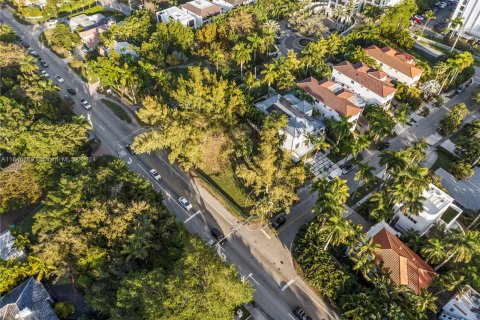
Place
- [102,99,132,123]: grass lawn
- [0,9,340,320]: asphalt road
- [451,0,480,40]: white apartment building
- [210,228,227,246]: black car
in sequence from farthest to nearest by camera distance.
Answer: [451,0,480,40]: white apartment building, [102,99,132,123]: grass lawn, [210,228,227,246]: black car, [0,9,340,320]: asphalt road

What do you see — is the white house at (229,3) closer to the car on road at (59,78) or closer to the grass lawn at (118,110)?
the grass lawn at (118,110)

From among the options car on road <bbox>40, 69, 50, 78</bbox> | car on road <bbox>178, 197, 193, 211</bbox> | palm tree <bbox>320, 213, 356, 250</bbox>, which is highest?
palm tree <bbox>320, 213, 356, 250</bbox>

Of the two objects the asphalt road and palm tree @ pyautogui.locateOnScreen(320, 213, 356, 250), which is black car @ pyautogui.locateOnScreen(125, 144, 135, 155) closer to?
the asphalt road

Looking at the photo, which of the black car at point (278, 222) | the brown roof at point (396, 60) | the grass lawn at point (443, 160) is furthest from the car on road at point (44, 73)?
the grass lawn at point (443, 160)

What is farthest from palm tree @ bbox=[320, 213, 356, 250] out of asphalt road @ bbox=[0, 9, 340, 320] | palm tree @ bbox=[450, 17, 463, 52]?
palm tree @ bbox=[450, 17, 463, 52]

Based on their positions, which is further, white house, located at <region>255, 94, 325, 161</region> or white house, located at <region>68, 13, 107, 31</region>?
white house, located at <region>68, 13, 107, 31</region>

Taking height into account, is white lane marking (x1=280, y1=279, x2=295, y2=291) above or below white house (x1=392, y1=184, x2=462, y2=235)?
below

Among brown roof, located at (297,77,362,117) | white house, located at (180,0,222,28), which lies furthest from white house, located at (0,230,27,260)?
white house, located at (180,0,222,28)

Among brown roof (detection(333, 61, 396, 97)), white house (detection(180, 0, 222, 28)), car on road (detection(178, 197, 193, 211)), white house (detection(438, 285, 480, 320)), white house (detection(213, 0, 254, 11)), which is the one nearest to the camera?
white house (detection(438, 285, 480, 320))
